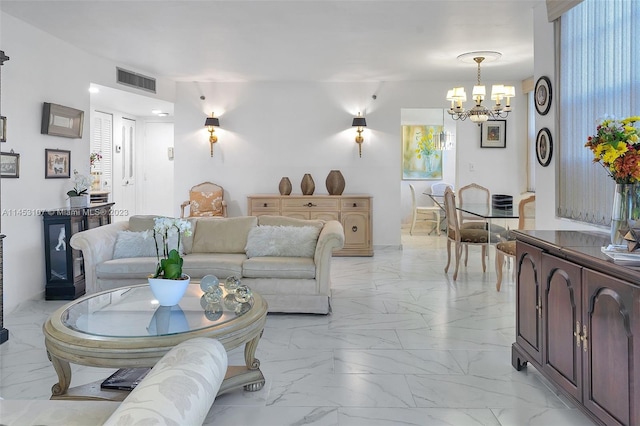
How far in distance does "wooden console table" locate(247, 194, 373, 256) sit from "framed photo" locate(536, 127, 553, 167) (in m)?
3.15

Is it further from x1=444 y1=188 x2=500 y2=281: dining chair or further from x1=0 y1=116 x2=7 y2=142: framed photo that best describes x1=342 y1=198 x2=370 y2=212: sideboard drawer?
x1=0 y1=116 x2=7 y2=142: framed photo

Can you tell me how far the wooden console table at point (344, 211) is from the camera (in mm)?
6699

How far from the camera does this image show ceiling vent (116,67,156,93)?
5988mm

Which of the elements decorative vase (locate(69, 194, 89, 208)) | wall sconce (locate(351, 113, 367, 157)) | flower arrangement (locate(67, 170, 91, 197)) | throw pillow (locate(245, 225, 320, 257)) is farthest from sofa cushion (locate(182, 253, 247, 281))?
wall sconce (locate(351, 113, 367, 157))

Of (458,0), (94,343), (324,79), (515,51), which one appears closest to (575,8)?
(458,0)

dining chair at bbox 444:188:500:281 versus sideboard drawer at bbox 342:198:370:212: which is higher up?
sideboard drawer at bbox 342:198:370:212

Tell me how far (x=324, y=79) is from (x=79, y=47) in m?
3.25

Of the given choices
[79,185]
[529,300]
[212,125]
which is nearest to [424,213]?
[212,125]

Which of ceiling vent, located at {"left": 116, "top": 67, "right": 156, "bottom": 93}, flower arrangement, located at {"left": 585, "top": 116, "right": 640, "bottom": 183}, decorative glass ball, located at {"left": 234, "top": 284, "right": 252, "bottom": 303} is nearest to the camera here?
flower arrangement, located at {"left": 585, "top": 116, "right": 640, "bottom": 183}

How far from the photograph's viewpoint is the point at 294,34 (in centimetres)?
470

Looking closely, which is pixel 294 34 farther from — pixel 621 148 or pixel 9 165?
pixel 621 148

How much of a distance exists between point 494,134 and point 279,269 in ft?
15.9

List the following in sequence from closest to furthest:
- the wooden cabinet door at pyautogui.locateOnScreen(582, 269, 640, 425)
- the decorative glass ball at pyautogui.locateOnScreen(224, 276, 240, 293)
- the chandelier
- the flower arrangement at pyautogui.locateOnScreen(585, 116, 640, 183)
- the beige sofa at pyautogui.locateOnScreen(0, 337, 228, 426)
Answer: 1. the beige sofa at pyautogui.locateOnScreen(0, 337, 228, 426)
2. the wooden cabinet door at pyautogui.locateOnScreen(582, 269, 640, 425)
3. the flower arrangement at pyautogui.locateOnScreen(585, 116, 640, 183)
4. the decorative glass ball at pyautogui.locateOnScreen(224, 276, 240, 293)
5. the chandelier

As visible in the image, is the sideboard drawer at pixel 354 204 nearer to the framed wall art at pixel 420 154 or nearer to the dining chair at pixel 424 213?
the dining chair at pixel 424 213
